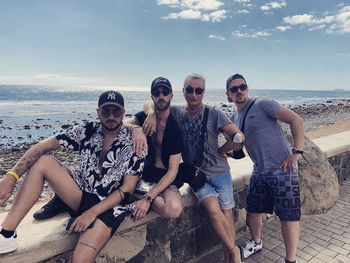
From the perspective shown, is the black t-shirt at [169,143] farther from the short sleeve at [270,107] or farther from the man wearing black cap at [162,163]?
A: the short sleeve at [270,107]

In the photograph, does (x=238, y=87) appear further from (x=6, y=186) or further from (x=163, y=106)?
(x=6, y=186)

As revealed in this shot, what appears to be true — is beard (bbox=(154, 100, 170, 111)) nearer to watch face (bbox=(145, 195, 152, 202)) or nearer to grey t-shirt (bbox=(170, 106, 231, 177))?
grey t-shirt (bbox=(170, 106, 231, 177))

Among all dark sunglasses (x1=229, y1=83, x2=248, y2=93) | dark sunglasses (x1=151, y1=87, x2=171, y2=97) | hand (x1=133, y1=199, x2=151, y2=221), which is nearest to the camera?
hand (x1=133, y1=199, x2=151, y2=221)

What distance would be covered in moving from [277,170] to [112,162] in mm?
1997

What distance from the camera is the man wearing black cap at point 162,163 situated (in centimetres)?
282

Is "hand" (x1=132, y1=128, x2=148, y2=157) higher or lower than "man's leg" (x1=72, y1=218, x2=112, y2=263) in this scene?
higher

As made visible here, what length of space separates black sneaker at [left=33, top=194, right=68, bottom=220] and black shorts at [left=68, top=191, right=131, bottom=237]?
20cm

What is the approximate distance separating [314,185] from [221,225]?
7.50 ft

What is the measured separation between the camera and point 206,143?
11.0ft

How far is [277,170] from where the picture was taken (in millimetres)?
3258

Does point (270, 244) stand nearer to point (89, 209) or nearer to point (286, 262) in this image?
point (286, 262)

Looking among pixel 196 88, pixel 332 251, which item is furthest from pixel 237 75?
pixel 332 251

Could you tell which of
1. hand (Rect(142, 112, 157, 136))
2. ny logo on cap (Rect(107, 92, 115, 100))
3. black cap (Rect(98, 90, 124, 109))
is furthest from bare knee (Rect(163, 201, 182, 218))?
ny logo on cap (Rect(107, 92, 115, 100))

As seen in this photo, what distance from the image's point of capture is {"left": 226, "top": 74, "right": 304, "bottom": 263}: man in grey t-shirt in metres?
3.19
